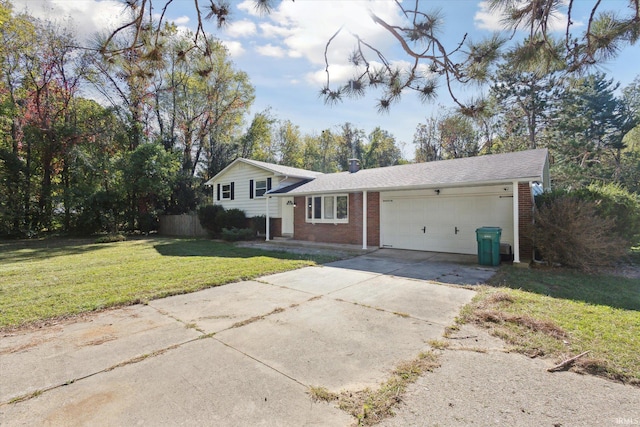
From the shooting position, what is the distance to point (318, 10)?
390 cm

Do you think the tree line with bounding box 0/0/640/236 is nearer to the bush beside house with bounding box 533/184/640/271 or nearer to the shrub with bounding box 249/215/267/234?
the bush beside house with bounding box 533/184/640/271

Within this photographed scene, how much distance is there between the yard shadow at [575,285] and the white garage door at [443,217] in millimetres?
2350

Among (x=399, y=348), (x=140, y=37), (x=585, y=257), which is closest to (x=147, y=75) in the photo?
(x=140, y=37)

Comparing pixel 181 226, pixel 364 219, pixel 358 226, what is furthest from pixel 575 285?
pixel 181 226

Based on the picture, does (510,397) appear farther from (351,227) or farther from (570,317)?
(351,227)

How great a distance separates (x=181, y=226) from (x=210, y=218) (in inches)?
145

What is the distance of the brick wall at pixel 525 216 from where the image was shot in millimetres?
8602

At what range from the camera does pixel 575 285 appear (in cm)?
617

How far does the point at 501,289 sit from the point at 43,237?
24.2 m

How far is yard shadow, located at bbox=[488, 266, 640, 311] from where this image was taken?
518 cm

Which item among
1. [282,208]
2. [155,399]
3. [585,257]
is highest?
[282,208]

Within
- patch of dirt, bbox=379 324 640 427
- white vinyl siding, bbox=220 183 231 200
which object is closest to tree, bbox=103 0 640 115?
patch of dirt, bbox=379 324 640 427

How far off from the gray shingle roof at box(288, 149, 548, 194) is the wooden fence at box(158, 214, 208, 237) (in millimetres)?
8438

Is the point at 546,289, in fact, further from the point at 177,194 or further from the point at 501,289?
the point at 177,194
